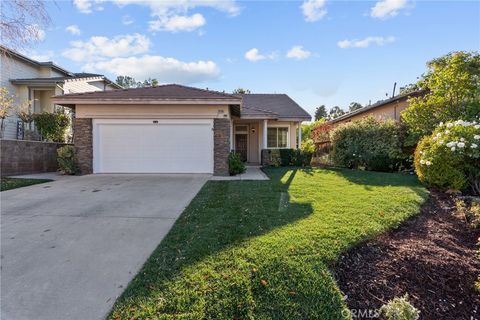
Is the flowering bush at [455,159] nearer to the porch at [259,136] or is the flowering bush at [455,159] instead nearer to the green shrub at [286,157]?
the green shrub at [286,157]

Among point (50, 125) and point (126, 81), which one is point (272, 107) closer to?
point (50, 125)

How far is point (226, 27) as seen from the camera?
11.5 metres

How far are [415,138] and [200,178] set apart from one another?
917 centimetres

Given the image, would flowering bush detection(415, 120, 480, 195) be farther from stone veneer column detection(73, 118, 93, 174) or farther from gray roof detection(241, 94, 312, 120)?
stone veneer column detection(73, 118, 93, 174)

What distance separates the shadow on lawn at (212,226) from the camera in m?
3.29

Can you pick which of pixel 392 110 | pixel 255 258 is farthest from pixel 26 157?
pixel 392 110

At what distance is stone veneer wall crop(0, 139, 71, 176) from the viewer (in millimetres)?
11047

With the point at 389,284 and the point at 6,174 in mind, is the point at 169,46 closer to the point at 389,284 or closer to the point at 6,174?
the point at 6,174

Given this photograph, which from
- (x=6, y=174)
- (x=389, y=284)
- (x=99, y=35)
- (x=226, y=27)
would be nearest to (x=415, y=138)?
(x=226, y=27)

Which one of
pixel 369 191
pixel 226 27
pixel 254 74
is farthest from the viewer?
pixel 254 74

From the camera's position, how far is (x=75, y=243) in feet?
14.1

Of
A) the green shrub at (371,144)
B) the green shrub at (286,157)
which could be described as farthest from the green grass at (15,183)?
the green shrub at (371,144)

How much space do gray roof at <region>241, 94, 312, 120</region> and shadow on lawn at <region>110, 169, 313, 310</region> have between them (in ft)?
29.4

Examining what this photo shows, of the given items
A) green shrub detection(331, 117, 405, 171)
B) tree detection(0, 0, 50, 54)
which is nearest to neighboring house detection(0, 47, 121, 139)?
tree detection(0, 0, 50, 54)
